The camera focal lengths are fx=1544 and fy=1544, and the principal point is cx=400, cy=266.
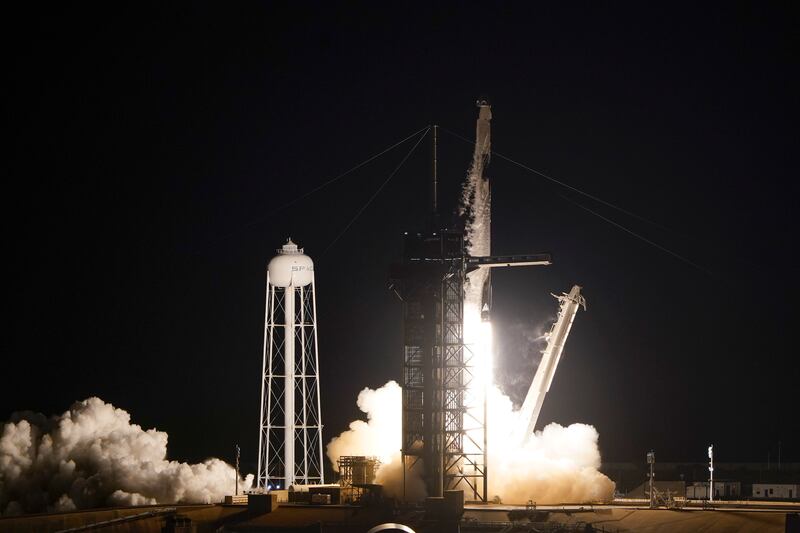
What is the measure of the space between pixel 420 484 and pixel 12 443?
20498 mm

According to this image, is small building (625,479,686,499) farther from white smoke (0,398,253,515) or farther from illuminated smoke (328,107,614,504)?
white smoke (0,398,253,515)

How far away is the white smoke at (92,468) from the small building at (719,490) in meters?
23.7

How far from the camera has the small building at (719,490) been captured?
79.2 meters

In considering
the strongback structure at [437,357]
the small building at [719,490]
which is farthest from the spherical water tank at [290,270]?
the small building at [719,490]

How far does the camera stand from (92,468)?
227ft

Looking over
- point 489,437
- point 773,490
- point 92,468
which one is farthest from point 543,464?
point 773,490

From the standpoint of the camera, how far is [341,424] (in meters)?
94.2

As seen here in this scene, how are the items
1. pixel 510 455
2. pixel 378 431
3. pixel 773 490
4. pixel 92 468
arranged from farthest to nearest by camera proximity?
1. pixel 773 490
2. pixel 92 468
3. pixel 378 431
4. pixel 510 455

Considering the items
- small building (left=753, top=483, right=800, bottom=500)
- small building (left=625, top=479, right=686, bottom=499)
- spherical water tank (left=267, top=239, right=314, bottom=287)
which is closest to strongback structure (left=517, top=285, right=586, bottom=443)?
spherical water tank (left=267, top=239, right=314, bottom=287)

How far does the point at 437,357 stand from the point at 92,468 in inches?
716

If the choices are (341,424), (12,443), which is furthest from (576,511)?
(341,424)

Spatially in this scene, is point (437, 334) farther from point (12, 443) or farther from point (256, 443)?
point (256, 443)

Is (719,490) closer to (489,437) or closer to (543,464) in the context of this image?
(489,437)

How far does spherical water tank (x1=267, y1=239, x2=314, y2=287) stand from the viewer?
6844 cm
